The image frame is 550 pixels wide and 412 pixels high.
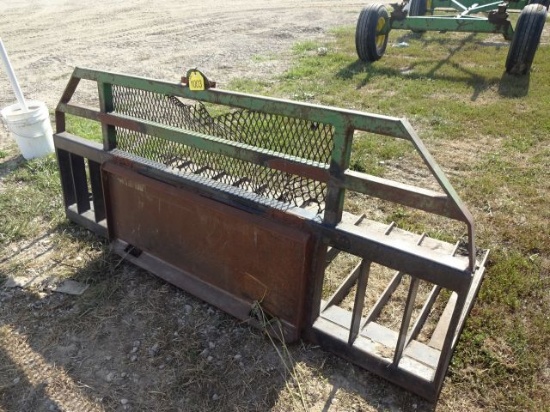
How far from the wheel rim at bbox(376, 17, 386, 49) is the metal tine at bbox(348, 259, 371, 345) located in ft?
20.8

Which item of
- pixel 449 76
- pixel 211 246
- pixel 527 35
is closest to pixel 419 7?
pixel 449 76

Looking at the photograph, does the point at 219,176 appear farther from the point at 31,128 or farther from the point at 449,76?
the point at 449,76

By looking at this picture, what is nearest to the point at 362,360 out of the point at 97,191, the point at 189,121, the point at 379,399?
the point at 379,399

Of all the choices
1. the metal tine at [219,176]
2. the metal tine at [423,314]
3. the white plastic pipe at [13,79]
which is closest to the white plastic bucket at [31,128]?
the white plastic pipe at [13,79]

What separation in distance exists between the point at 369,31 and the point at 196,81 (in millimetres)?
5835

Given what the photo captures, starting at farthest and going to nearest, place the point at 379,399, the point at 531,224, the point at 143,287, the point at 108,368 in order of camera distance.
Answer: the point at 531,224, the point at 143,287, the point at 108,368, the point at 379,399

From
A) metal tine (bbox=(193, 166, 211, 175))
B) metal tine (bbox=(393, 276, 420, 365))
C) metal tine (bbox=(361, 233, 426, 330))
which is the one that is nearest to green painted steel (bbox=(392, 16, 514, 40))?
metal tine (bbox=(361, 233, 426, 330))

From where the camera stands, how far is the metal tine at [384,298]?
8.39 feet

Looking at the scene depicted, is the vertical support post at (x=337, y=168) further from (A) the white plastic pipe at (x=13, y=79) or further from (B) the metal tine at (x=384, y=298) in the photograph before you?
(A) the white plastic pipe at (x=13, y=79)

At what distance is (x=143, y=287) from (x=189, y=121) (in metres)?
1.08

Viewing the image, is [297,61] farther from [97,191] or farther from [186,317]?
[186,317]

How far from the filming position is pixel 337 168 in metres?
2.04

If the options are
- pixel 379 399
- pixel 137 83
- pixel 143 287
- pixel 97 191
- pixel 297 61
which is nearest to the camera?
pixel 379 399

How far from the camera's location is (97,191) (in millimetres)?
3264
